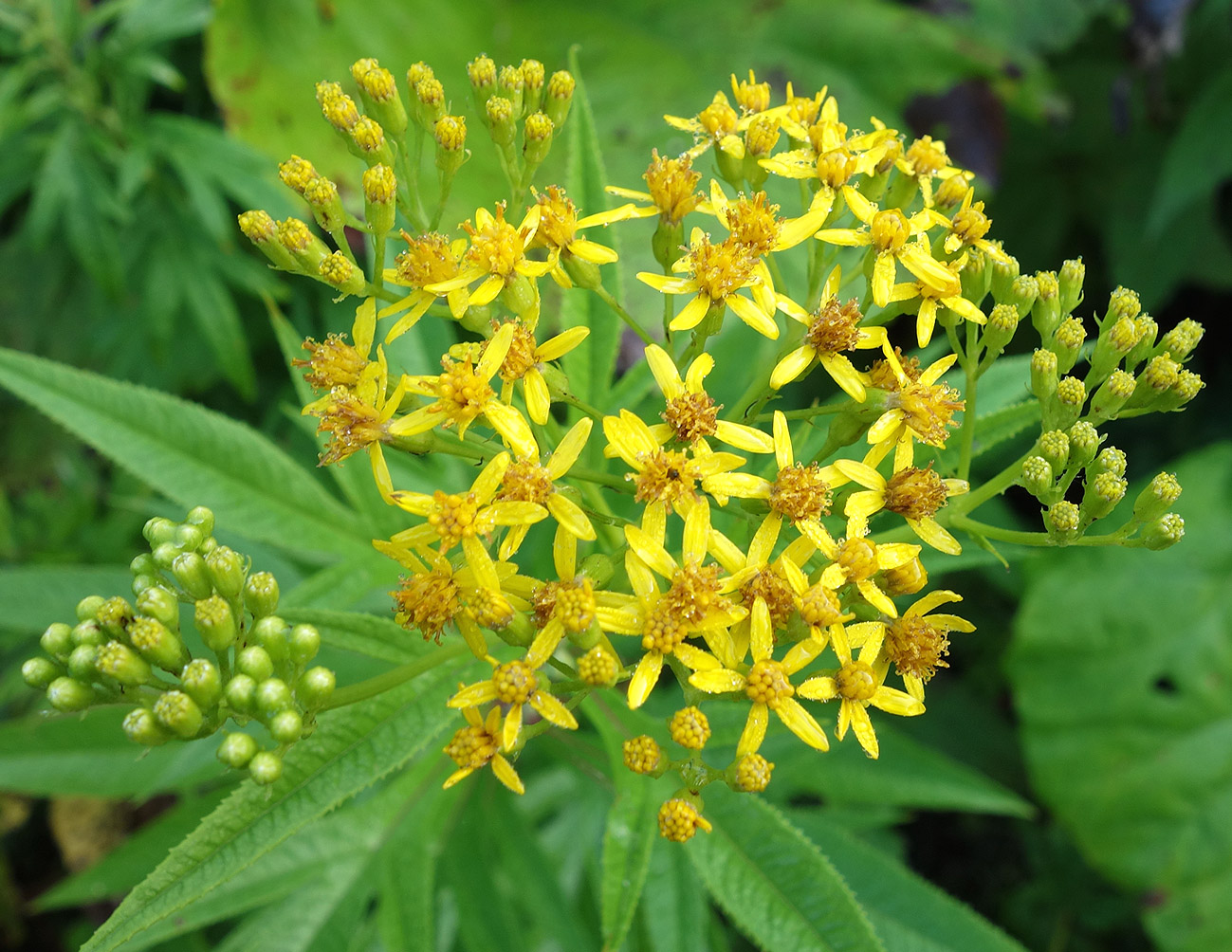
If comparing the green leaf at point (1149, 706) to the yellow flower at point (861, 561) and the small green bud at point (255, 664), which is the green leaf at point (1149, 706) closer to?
the yellow flower at point (861, 561)

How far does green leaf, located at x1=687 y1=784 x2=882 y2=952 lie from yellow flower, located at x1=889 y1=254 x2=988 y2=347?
54.8 inches

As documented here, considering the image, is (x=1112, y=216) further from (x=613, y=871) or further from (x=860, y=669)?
(x=613, y=871)

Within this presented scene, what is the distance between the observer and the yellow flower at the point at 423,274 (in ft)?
8.02

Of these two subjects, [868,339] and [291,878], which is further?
[291,878]

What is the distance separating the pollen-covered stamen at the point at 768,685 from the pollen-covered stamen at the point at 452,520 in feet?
2.46

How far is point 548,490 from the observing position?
7.55ft

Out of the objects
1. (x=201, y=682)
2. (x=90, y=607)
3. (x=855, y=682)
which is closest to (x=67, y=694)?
(x=90, y=607)

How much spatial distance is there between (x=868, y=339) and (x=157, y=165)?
4.10m

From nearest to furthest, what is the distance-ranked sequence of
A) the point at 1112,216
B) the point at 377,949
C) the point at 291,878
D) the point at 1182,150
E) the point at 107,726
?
the point at 291,878, the point at 107,726, the point at 377,949, the point at 1182,150, the point at 1112,216

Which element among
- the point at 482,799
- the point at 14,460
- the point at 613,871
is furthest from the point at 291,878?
the point at 14,460

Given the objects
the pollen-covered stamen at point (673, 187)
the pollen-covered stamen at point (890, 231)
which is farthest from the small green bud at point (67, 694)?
the pollen-covered stamen at point (890, 231)

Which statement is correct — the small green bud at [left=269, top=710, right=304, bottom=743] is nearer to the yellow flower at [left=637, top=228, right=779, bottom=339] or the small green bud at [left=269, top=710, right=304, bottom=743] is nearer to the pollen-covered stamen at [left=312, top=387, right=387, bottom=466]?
the pollen-covered stamen at [left=312, top=387, right=387, bottom=466]

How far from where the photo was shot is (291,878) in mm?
3240

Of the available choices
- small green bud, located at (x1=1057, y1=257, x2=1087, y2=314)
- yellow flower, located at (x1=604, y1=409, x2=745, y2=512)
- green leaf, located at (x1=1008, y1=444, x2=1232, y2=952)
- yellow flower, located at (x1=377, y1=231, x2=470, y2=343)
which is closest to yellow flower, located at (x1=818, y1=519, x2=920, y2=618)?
yellow flower, located at (x1=604, y1=409, x2=745, y2=512)
